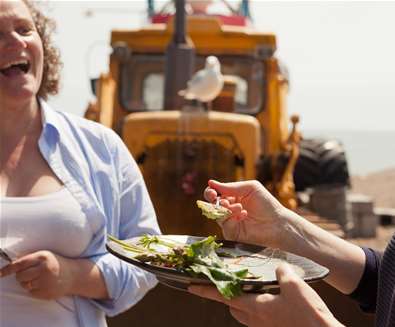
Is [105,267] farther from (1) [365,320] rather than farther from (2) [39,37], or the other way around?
(1) [365,320]

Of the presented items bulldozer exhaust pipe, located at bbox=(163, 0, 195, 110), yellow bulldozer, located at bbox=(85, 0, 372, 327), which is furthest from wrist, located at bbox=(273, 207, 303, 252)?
bulldozer exhaust pipe, located at bbox=(163, 0, 195, 110)

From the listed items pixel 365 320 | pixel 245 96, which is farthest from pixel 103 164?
pixel 245 96

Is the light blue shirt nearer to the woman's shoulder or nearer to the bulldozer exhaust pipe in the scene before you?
the woman's shoulder

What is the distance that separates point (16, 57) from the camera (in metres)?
1.99

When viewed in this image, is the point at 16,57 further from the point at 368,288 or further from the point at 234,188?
the point at 368,288

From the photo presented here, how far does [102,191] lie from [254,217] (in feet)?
1.23

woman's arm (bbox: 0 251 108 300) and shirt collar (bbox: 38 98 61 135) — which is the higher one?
shirt collar (bbox: 38 98 61 135)

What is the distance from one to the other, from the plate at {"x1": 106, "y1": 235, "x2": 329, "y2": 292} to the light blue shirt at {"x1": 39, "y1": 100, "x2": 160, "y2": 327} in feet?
0.69

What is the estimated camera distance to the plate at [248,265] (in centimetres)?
150

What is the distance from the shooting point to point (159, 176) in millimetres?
5000

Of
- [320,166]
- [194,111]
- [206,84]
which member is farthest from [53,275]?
[320,166]

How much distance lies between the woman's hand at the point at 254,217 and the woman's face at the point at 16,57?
0.53m

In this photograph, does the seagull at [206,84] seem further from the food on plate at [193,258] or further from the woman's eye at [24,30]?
the food on plate at [193,258]

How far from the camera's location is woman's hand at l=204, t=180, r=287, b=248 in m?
1.95
